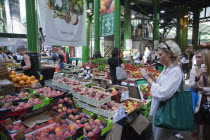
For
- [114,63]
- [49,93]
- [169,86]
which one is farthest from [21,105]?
[114,63]

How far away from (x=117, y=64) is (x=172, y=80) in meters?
2.96

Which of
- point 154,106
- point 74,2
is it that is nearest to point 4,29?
point 74,2

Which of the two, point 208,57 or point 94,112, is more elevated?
point 208,57

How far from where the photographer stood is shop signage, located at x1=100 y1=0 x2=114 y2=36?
7.47 metres

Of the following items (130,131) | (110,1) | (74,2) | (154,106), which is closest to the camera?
(154,106)

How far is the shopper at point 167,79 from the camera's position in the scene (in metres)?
1.80

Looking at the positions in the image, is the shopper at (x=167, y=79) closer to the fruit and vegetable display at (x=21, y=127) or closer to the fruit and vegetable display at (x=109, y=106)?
the fruit and vegetable display at (x=109, y=106)

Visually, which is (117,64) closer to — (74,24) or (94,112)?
(74,24)

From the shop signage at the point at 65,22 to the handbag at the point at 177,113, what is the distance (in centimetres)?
288

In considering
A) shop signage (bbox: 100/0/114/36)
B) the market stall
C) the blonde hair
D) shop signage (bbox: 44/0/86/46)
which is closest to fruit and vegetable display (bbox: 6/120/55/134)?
the market stall

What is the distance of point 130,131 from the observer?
115 inches

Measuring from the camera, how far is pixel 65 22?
12.9 feet

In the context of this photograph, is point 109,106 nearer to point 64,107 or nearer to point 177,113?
point 64,107

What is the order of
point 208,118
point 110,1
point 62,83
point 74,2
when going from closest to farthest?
point 208,118 < point 62,83 < point 74,2 < point 110,1
